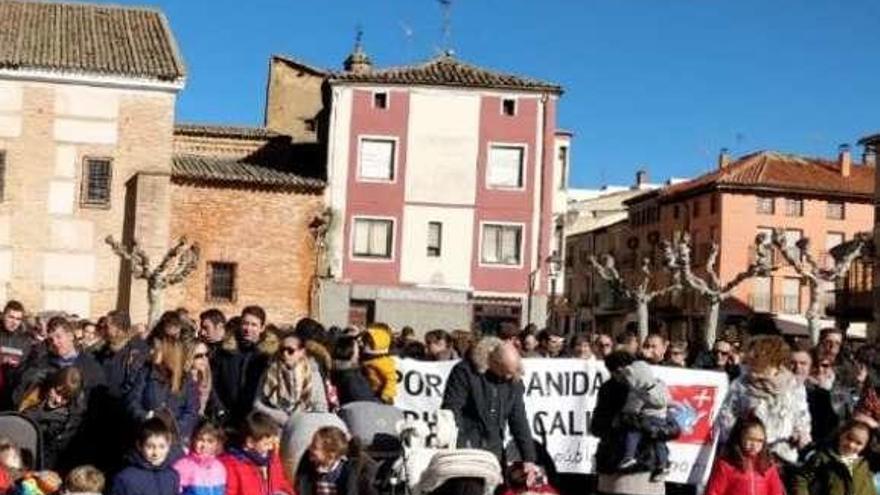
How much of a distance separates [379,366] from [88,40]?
32.1 metres

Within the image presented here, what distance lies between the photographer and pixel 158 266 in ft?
122

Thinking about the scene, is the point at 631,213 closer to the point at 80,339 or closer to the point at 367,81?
the point at 367,81

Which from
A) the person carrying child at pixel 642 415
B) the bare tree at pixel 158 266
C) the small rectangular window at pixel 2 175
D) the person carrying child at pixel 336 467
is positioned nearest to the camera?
the person carrying child at pixel 336 467

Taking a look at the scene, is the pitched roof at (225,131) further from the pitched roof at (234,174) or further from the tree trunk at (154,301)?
the tree trunk at (154,301)

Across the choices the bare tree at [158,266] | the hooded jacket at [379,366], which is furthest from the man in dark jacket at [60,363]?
the bare tree at [158,266]

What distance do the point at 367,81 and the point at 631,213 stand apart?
43.4 meters

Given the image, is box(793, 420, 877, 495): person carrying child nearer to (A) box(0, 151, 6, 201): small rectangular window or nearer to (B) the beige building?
(B) the beige building

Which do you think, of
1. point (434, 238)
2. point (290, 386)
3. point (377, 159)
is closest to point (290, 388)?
point (290, 386)

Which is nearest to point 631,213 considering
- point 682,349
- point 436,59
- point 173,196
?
point 436,59

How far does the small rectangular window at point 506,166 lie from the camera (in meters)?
42.9

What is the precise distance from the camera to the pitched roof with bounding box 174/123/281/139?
46.0 metres

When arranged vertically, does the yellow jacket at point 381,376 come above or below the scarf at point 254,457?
above

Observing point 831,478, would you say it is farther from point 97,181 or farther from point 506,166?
point 506,166

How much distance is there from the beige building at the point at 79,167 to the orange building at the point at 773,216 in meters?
33.8
